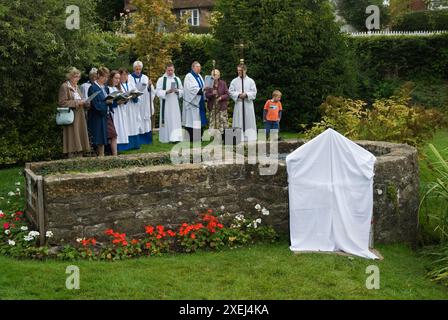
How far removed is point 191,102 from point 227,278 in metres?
8.45

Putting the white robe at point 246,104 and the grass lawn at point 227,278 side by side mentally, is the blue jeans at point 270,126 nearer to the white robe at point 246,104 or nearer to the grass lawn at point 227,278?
the white robe at point 246,104

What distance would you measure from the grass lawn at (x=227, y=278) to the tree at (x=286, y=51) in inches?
412

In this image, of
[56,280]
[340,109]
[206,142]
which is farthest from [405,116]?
[56,280]

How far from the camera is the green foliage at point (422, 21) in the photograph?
30984 millimetres

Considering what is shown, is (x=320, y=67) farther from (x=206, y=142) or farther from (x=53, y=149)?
(x=53, y=149)

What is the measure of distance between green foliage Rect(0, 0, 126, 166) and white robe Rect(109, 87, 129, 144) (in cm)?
119

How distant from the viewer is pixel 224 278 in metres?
6.96

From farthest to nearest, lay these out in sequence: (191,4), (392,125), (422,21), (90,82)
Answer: (191,4) → (422,21) → (90,82) → (392,125)

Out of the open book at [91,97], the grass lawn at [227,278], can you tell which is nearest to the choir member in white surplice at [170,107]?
the open book at [91,97]

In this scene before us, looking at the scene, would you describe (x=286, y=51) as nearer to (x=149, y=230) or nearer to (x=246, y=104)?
(x=246, y=104)

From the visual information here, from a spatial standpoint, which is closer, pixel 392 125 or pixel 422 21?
pixel 392 125

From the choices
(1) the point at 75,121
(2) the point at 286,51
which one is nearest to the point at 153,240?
(1) the point at 75,121

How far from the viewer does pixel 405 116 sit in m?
12.6

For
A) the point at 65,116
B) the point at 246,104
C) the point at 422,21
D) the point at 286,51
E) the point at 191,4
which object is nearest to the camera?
the point at 65,116
